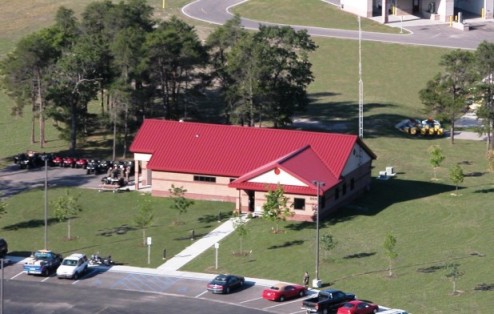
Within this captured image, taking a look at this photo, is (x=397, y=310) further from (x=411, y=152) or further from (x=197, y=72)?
(x=197, y=72)

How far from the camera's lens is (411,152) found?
145000 mm

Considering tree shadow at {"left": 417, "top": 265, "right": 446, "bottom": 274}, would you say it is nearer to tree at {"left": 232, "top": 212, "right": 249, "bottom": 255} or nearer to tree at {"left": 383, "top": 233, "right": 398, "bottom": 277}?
tree at {"left": 383, "top": 233, "right": 398, "bottom": 277}

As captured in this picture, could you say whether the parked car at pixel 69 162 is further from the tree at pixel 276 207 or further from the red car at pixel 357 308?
the red car at pixel 357 308

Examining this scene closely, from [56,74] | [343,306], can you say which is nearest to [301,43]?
[56,74]

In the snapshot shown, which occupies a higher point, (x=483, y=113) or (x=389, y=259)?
(x=483, y=113)

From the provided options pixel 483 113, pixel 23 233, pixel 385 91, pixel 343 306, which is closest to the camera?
pixel 343 306

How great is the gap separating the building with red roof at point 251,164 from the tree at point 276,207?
303 cm

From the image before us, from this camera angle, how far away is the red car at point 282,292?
319 feet

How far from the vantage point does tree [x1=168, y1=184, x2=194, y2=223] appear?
116750mm

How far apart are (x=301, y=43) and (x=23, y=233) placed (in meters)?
46.5

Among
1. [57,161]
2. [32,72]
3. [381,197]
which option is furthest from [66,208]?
[32,72]

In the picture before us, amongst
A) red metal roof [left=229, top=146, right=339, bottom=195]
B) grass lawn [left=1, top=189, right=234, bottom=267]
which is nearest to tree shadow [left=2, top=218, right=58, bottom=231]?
grass lawn [left=1, top=189, right=234, bottom=267]

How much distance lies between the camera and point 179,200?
117250mm

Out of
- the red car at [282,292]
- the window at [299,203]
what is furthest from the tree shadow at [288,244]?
the red car at [282,292]
